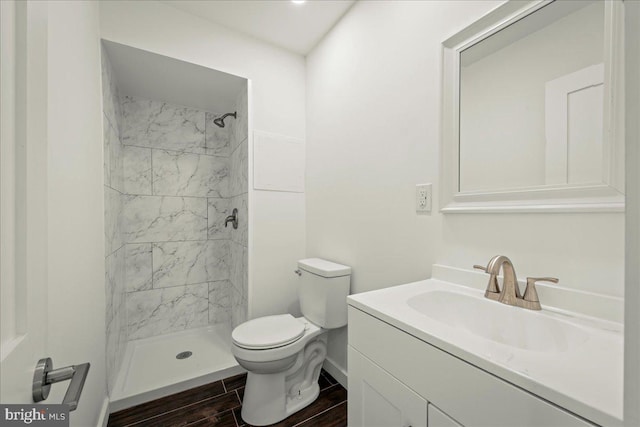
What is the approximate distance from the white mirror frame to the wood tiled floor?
129 centimetres

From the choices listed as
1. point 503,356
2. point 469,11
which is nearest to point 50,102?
point 503,356

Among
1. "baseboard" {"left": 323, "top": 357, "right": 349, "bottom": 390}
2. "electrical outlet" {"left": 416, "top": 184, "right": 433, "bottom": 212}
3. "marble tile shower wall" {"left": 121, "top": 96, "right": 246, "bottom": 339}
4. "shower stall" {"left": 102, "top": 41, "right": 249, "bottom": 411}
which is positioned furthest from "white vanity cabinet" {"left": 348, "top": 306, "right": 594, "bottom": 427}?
"marble tile shower wall" {"left": 121, "top": 96, "right": 246, "bottom": 339}

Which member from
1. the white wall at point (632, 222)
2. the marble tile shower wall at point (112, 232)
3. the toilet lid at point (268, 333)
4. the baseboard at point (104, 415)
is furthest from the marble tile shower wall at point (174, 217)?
the white wall at point (632, 222)

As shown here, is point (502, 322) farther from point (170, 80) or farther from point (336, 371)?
point (170, 80)

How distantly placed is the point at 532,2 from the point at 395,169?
29.4 inches

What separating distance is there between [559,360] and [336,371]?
4.91 feet

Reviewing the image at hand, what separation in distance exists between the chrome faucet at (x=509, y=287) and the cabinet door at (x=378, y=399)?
0.43m

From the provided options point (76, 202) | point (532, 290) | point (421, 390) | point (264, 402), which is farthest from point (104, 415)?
point (532, 290)

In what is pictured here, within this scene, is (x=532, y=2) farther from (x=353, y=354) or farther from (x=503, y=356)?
(x=353, y=354)

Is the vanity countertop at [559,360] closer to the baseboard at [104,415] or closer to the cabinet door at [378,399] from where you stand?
the cabinet door at [378,399]

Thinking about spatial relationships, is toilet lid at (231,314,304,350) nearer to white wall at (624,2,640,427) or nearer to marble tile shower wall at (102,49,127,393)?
marble tile shower wall at (102,49,127,393)

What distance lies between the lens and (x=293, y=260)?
6.86 feet

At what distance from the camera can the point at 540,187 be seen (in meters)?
A: 0.87

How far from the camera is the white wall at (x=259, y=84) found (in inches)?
64.2
